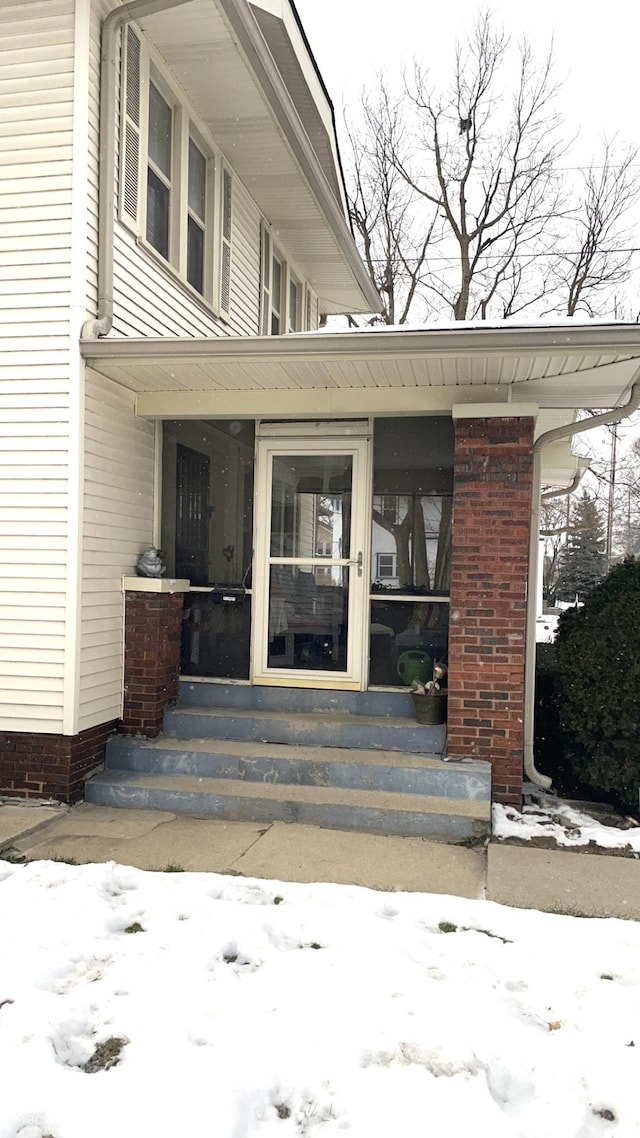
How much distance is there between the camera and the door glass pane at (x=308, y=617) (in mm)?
6039

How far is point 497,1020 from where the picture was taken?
270 centimetres

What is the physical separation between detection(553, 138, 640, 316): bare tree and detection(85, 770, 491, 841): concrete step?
1692 centimetres

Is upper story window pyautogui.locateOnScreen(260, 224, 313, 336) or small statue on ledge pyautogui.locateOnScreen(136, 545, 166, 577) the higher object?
upper story window pyautogui.locateOnScreen(260, 224, 313, 336)

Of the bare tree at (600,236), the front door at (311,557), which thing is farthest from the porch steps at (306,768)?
the bare tree at (600,236)

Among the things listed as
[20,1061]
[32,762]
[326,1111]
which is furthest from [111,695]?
[326,1111]

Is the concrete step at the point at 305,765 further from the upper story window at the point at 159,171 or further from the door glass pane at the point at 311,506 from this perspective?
the upper story window at the point at 159,171

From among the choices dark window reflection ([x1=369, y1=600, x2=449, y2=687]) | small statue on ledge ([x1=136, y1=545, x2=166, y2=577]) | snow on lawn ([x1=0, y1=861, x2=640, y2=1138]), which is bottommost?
snow on lawn ([x1=0, y1=861, x2=640, y2=1138])

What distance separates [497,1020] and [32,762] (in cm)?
345

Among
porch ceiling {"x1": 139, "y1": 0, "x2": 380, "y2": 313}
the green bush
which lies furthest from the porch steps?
porch ceiling {"x1": 139, "y1": 0, "x2": 380, "y2": 313}

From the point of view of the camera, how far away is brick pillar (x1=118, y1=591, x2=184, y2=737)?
18.9 ft

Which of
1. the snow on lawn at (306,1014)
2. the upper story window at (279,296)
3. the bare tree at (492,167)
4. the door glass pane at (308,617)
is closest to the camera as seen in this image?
the snow on lawn at (306,1014)

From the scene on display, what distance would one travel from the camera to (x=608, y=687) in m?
5.33

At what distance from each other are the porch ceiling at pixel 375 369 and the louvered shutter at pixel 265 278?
3654mm

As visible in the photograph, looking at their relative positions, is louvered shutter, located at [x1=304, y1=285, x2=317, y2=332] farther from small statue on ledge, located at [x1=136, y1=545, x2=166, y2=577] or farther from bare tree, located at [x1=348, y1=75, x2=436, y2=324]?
bare tree, located at [x1=348, y1=75, x2=436, y2=324]
